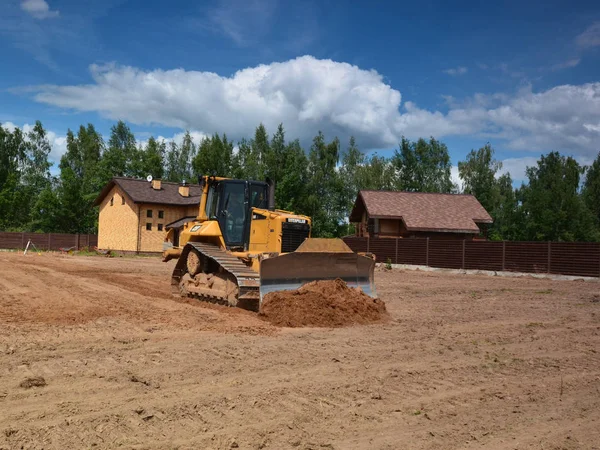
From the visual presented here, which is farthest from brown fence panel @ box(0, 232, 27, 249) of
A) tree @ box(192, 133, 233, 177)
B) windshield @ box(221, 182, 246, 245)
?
windshield @ box(221, 182, 246, 245)

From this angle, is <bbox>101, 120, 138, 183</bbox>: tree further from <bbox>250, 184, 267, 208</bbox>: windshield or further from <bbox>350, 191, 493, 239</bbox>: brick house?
<bbox>250, 184, 267, 208</bbox>: windshield

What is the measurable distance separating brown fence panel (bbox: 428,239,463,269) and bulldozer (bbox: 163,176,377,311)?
17.9 metres

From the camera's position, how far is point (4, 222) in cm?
5950

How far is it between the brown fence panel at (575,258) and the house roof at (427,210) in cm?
1331

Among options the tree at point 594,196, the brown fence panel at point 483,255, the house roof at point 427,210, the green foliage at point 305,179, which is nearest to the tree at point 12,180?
the green foliage at point 305,179

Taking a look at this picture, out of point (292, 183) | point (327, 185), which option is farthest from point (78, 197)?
point (327, 185)

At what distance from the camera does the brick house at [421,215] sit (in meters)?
37.9

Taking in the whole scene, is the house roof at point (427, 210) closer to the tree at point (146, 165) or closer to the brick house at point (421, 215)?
the brick house at point (421, 215)

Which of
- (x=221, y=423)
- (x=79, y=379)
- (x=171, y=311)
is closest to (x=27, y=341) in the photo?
(x=79, y=379)

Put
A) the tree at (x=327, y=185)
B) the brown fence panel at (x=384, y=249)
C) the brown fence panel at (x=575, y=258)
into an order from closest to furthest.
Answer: the brown fence panel at (x=575, y=258) < the brown fence panel at (x=384, y=249) < the tree at (x=327, y=185)

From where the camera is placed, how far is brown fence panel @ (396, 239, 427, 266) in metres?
30.3

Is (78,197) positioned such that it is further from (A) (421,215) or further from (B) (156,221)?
(A) (421,215)

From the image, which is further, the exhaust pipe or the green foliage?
the green foliage

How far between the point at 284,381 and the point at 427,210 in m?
35.1
